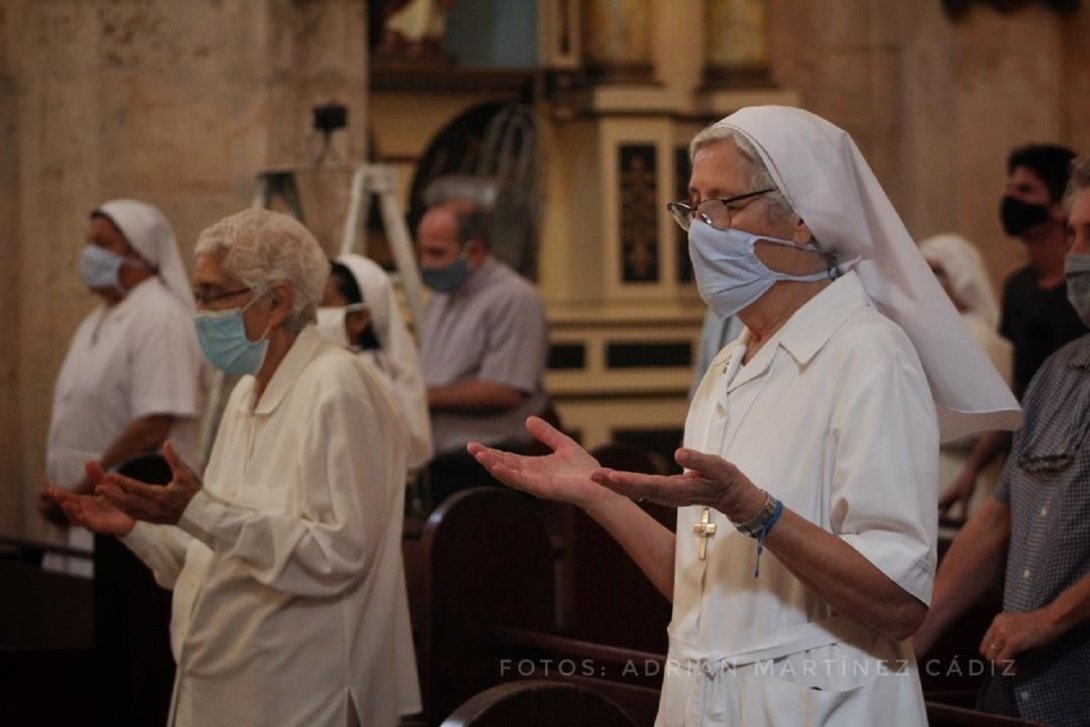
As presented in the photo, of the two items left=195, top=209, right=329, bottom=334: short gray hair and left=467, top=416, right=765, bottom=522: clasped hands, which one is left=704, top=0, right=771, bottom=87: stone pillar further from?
left=467, top=416, right=765, bottom=522: clasped hands

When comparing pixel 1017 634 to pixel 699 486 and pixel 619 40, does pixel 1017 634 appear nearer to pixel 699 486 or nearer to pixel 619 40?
pixel 699 486

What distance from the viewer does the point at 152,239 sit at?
6.99 meters

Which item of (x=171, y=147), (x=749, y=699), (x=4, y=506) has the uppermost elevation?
(x=171, y=147)

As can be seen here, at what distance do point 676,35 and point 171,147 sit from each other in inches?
162

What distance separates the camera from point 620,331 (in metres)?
11.2

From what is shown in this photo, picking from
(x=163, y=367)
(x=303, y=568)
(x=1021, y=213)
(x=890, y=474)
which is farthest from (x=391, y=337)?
(x=890, y=474)

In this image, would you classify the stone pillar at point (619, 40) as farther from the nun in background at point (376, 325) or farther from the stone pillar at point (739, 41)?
the nun in background at point (376, 325)

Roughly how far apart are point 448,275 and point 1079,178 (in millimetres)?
3835

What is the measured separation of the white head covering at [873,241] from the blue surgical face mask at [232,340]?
5.03 feet

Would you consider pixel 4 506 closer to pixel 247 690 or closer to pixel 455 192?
pixel 455 192

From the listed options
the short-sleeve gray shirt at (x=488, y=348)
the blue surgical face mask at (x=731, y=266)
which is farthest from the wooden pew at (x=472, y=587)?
the short-sleeve gray shirt at (x=488, y=348)

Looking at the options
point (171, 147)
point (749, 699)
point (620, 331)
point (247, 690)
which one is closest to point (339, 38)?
point (171, 147)

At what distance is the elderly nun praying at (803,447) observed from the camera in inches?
110

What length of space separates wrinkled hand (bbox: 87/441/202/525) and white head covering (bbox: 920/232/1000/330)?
3.97 meters
